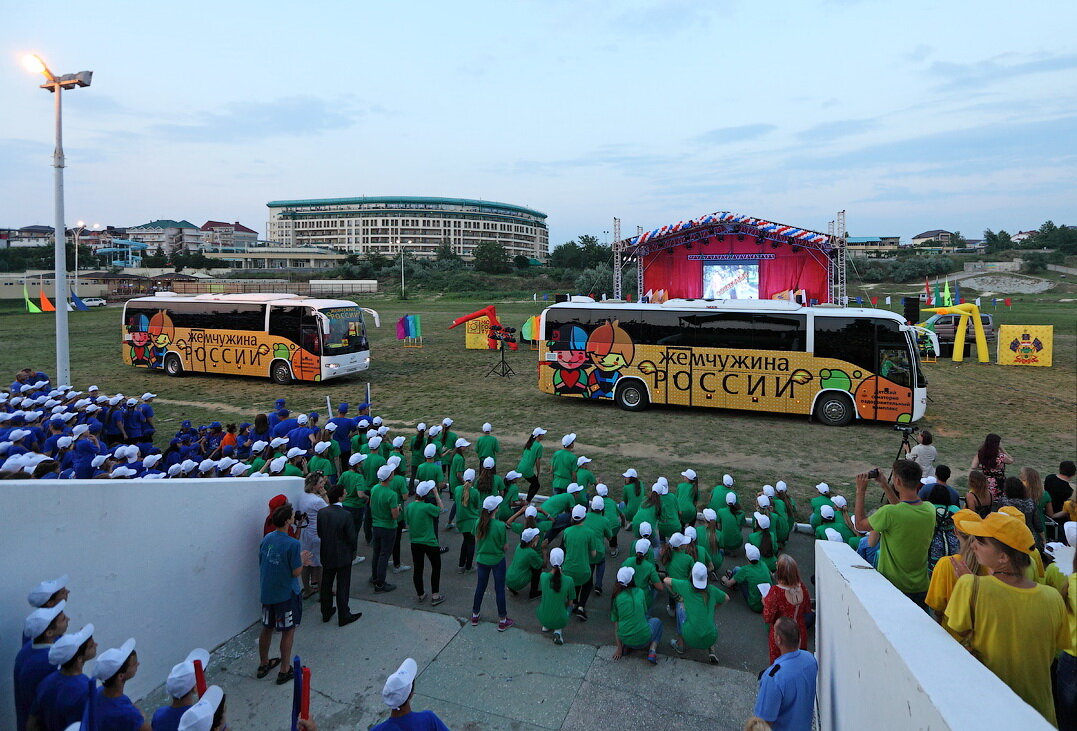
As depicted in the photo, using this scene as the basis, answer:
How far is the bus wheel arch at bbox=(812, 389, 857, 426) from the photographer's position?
13514 mm

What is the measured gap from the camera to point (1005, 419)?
13.8 metres

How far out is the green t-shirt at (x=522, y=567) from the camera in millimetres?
5879

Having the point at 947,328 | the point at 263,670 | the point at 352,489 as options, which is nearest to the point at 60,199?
the point at 352,489

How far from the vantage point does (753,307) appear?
46.2ft

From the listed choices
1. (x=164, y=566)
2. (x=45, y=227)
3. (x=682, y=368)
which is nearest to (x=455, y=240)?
(x=45, y=227)

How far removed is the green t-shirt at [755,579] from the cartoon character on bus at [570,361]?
391 inches

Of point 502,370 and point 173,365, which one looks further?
point 502,370

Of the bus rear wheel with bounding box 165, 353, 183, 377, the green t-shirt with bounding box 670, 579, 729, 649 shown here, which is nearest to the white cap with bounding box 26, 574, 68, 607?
the green t-shirt with bounding box 670, 579, 729, 649

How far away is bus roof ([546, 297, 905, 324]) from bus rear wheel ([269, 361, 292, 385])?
863 cm

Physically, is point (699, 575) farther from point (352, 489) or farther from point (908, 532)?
point (352, 489)

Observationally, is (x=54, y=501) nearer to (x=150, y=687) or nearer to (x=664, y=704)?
(x=150, y=687)

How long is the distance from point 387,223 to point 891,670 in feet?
473

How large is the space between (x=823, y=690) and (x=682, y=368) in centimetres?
1081

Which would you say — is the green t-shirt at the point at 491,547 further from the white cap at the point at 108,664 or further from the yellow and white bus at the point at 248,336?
the yellow and white bus at the point at 248,336
